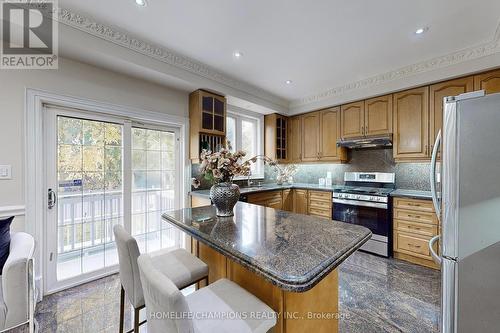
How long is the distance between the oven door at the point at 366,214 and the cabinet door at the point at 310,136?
1.10 m

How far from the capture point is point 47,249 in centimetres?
215

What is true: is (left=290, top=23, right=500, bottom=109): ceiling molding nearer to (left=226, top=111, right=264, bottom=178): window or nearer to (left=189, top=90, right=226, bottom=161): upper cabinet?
(left=226, top=111, right=264, bottom=178): window

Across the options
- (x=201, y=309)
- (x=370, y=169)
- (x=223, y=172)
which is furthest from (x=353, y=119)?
(x=201, y=309)

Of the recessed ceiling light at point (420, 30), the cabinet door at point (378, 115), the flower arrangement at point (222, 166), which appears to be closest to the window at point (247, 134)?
the cabinet door at point (378, 115)

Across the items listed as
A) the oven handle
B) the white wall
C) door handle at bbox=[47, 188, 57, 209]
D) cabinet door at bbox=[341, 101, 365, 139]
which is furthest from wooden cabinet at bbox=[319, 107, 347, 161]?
door handle at bbox=[47, 188, 57, 209]

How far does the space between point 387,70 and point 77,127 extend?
13.4ft

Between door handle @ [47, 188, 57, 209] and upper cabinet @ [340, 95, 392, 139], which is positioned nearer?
door handle @ [47, 188, 57, 209]

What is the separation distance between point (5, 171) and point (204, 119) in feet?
6.90

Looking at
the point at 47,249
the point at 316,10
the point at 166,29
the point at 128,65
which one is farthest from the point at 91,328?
the point at 316,10

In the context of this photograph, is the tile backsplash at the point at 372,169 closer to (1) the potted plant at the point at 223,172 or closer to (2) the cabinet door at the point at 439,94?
(2) the cabinet door at the point at 439,94

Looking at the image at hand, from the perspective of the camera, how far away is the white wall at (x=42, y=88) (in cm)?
188

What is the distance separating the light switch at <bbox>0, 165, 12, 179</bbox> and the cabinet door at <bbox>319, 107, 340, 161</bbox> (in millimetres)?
4191

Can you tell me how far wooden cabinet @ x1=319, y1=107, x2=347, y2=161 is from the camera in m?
→ 3.78

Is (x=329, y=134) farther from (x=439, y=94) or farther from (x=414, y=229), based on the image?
(x=414, y=229)
